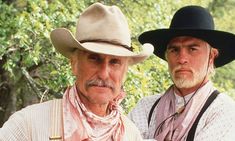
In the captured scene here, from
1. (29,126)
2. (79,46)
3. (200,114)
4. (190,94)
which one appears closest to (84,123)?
(29,126)

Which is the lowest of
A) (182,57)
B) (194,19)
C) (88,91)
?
(88,91)

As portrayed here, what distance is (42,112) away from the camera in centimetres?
243

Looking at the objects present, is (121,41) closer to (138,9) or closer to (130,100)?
(130,100)

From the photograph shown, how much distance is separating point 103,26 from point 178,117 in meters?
1.22

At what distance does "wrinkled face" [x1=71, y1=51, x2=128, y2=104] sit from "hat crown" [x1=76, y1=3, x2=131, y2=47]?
0.09 metres

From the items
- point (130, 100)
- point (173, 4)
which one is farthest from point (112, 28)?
point (173, 4)

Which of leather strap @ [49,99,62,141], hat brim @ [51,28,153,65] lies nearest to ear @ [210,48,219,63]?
hat brim @ [51,28,153,65]

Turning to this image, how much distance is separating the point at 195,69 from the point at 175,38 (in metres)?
0.28

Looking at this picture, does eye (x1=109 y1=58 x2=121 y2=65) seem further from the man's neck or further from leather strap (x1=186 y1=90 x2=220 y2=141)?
the man's neck

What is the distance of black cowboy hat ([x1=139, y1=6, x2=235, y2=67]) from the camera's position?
3.53m

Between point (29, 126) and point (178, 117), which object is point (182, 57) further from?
point (29, 126)

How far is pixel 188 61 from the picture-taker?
3439 millimetres

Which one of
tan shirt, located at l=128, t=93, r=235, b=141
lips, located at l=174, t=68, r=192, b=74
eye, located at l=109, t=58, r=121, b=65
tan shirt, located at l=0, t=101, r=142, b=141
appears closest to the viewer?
tan shirt, located at l=0, t=101, r=142, b=141

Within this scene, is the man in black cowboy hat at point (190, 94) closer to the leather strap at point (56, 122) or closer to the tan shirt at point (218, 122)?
the tan shirt at point (218, 122)
